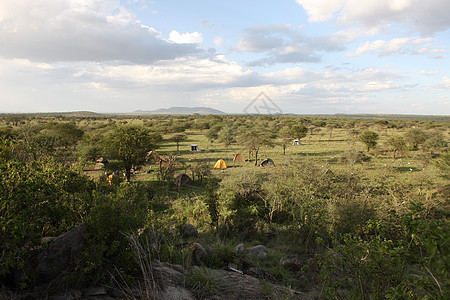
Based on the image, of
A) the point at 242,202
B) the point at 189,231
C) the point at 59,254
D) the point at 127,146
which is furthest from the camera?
the point at 127,146

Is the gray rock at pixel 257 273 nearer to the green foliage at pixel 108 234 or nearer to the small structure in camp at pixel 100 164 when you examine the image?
the green foliage at pixel 108 234

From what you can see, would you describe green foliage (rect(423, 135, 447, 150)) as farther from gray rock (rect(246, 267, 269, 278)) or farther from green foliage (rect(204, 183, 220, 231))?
gray rock (rect(246, 267, 269, 278))

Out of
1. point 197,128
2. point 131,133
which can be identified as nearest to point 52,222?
point 131,133

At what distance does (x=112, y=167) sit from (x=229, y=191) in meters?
11.1

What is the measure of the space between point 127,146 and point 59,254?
16066 millimetres

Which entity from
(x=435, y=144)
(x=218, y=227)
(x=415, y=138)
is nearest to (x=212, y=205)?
(x=218, y=227)

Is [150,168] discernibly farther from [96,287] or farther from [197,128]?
[197,128]

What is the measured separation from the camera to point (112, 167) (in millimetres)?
19844

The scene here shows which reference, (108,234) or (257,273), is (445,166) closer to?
(257,273)

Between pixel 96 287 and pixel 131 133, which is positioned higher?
pixel 131 133

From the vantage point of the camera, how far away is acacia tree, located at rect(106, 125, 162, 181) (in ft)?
62.6

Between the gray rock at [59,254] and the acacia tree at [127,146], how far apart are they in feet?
50.5

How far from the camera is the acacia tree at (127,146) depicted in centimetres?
1908

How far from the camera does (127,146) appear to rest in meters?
19.3
